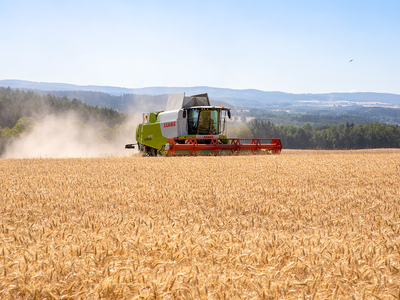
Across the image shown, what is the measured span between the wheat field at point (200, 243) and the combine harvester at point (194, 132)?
34.7 ft

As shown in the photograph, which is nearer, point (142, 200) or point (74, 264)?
point (74, 264)

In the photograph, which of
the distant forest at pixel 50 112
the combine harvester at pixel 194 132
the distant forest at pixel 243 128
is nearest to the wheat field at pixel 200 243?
the combine harvester at pixel 194 132

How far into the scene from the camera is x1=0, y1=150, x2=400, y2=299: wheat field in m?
2.32

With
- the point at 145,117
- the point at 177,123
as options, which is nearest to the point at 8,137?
the point at 145,117

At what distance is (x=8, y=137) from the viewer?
72000 millimetres

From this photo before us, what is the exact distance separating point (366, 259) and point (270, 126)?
110 metres

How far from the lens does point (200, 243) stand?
3.19 meters

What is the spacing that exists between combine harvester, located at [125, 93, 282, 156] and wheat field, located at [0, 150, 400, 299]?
34.7 ft

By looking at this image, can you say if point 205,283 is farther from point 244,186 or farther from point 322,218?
point 244,186

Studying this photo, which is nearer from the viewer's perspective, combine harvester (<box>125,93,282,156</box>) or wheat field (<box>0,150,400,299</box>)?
wheat field (<box>0,150,400,299</box>)

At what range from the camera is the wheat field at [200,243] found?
2.32 metres

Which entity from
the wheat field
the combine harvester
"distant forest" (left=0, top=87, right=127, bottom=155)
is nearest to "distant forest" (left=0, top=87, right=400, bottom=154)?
"distant forest" (left=0, top=87, right=127, bottom=155)

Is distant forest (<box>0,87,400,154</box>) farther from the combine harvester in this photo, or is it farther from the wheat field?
the wheat field

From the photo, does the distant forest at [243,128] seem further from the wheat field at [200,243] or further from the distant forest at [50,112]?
the wheat field at [200,243]
